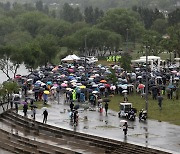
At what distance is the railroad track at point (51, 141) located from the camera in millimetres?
36531

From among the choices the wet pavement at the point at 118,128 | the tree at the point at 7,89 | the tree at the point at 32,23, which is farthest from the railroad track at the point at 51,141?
the tree at the point at 32,23

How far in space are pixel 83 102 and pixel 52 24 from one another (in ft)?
269

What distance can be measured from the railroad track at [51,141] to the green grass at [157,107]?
284 inches

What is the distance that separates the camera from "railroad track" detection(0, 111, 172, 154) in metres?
36.5

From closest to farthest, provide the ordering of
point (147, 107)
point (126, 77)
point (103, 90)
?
1. point (147, 107)
2. point (103, 90)
3. point (126, 77)

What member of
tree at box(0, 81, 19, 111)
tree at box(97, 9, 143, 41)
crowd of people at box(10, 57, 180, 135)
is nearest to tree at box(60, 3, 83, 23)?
tree at box(97, 9, 143, 41)

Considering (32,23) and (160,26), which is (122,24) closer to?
(160,26)

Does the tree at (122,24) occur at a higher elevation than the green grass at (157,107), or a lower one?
higher

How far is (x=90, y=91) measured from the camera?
179 ft

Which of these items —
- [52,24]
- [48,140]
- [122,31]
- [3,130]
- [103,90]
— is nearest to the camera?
[48,140]

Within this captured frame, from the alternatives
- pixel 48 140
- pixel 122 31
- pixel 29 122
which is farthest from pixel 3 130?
pixel 122 31

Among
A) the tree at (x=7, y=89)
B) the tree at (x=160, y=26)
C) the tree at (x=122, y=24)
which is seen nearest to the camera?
the tree at (x=7, y=89)

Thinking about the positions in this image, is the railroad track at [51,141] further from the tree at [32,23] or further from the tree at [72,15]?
the tree at [72,15]

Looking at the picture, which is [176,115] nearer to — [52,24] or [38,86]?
[38,86]
